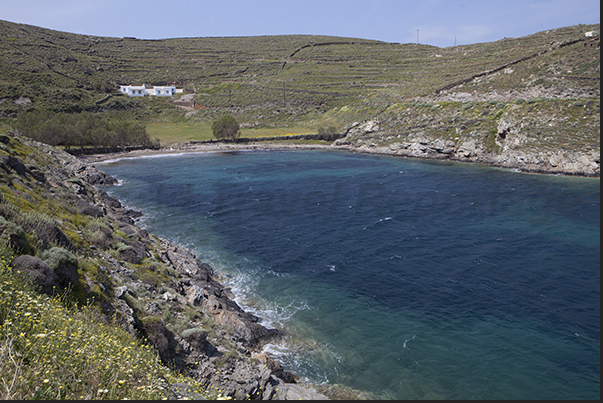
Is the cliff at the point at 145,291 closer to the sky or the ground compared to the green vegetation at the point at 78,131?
closer to the ground

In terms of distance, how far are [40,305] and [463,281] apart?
2196 cm

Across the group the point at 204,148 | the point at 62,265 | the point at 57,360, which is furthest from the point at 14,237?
the point at 204,148

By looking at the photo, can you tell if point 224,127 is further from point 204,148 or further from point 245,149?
point 245,149

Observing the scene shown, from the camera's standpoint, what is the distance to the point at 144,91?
12788 cm

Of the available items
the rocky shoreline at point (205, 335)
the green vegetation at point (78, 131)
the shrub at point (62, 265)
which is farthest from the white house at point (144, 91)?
the shrub at point (62, 265)

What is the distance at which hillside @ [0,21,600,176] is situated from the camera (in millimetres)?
62875

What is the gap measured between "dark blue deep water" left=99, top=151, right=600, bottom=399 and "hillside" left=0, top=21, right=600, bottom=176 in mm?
15298

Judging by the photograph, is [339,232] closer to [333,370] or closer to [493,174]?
[333,370]

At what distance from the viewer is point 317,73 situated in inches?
5620

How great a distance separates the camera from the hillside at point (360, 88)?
62.9m

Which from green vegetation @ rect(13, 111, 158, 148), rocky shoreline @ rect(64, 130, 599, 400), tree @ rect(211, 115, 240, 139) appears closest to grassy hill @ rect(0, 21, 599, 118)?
green vegetation @ rect(13, 111, 158, 148)

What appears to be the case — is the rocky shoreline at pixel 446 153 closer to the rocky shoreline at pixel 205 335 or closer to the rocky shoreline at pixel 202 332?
the rocky shoreline at pixel 205 335

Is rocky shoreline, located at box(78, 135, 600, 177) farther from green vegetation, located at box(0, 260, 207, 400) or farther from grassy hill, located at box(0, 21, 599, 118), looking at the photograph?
green vegetation, located at box(0, 260, 207, 400)

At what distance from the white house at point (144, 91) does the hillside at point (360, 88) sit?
5.61 metres
